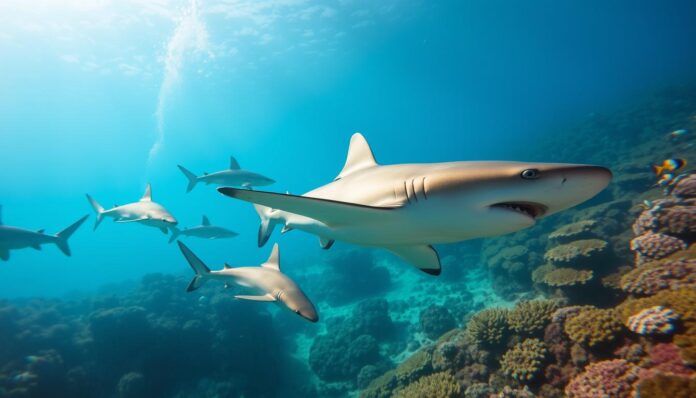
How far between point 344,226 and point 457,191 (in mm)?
1299

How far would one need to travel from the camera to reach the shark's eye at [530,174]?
1.78m

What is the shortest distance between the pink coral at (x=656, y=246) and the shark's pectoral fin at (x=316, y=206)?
7345 millimetres

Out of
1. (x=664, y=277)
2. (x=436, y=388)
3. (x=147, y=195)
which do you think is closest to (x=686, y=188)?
(x=664, y=277)

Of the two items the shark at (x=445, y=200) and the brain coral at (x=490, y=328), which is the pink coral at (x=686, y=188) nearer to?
the brain coral at (x=490, y=328)

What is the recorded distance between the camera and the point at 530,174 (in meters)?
1.80

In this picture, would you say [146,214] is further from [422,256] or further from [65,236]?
[422,256]

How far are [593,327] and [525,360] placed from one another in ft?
3.75

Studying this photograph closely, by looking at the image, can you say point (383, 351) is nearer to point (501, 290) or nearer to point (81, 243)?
point (501, 290)

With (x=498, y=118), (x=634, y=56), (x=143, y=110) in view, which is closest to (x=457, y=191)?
(x=143, y=110)

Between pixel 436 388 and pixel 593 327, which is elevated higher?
pixel 593 327

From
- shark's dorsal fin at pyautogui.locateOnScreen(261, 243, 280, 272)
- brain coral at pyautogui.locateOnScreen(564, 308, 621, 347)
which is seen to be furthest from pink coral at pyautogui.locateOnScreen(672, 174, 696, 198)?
shark's dorsal fin at pyautogui.locateOnScreen(261, 243, 280, 272)

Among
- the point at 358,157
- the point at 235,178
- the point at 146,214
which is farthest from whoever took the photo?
the point at 235,178

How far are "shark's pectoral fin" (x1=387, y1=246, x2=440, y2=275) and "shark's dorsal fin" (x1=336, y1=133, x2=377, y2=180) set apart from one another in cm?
137

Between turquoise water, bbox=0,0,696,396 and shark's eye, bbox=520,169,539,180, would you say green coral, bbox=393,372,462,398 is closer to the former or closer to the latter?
shark's eye, bbox=520,169,539,180
